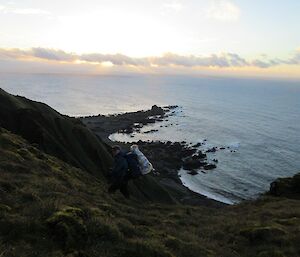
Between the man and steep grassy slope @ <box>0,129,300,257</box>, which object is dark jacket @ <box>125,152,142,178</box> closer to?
the man

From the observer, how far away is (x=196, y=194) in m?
77.1

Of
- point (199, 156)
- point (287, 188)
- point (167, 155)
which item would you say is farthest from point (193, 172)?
point (287, 188)

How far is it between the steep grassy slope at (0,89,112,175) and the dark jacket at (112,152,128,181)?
26301 millimetres

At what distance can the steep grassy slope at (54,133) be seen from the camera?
48094 mm

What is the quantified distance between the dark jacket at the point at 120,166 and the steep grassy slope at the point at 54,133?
26.3 metres

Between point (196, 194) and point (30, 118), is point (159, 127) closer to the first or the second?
point (196, 194)

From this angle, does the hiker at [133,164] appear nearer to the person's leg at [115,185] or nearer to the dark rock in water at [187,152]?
the person's leg at [115,185]

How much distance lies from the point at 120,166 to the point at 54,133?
35.5m

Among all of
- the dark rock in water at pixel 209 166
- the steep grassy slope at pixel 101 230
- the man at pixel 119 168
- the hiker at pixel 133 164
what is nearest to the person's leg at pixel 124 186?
the man at pixel 119 168

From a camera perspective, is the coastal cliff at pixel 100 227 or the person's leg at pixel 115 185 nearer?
the coastal cliff at pixel 100 227

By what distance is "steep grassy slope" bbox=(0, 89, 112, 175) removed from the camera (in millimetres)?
48094

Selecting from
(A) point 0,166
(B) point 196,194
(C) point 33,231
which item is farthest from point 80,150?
(C) point 33,231

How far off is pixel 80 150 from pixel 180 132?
99616mm

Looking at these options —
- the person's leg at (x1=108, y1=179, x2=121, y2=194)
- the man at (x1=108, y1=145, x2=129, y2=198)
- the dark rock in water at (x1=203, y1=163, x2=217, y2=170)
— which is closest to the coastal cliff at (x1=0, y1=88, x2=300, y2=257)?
the person's leg at (x1=108, y1=179, x2=121, y2=194)
